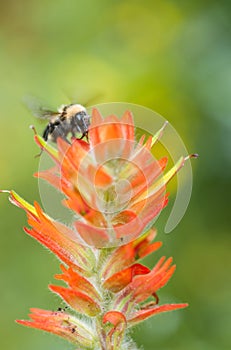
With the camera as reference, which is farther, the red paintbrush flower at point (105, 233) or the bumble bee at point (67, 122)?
the bumble bee at point (67, 122)

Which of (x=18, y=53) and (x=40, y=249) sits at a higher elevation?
(x=18, y=53)

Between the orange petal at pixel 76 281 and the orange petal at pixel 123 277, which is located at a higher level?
the orange petal at pixel 76 281

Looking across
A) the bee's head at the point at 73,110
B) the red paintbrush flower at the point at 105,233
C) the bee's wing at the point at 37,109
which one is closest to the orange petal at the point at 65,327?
the red paintbrush flower at the point at 105,233

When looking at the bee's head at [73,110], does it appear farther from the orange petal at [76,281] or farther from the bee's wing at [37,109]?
the orange petal at [76,281]

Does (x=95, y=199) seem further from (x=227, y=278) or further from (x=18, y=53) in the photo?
(x=18, y=53)

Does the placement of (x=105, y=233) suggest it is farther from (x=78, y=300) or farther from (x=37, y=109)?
Answer: (x=37, y=109)

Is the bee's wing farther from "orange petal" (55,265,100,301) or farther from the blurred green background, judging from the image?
"orange petal" (55,265,100,301)

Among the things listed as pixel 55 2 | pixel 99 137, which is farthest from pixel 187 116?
pixel 99 137
